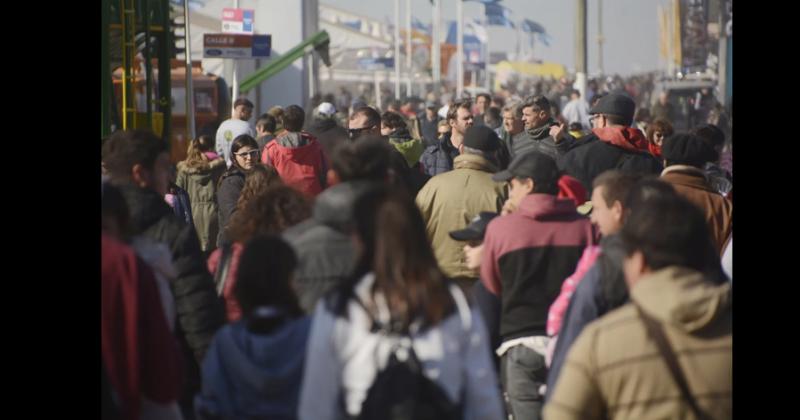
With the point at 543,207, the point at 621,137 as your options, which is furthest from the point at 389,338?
the point at 621,137

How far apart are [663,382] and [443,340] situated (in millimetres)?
669

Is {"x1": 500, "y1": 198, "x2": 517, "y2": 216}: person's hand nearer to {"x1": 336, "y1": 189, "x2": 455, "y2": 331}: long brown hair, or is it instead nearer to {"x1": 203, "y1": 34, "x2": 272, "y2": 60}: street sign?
{"x1": 336, "y1": 189, "x2": 455, "y2": 331}: long brown hair

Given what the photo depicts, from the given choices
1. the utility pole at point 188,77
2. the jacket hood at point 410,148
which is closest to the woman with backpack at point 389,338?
the jacket hood at point 410,148

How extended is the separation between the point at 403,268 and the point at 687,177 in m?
4.05

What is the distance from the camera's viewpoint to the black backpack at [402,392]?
157 inches

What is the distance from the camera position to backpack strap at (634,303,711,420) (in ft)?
13.4

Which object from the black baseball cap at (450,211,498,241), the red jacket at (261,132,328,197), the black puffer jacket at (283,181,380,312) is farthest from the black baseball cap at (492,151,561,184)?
the red jacket at (261,132,328,197)

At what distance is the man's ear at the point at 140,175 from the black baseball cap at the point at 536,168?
2.00m

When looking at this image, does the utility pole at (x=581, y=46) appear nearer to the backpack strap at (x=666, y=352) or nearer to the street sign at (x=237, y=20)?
the street sign at (x=237, y=20)

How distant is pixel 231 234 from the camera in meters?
5.61

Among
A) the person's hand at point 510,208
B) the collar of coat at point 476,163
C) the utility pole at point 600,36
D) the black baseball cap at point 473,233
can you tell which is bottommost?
the black baseball cap at point 473,233
